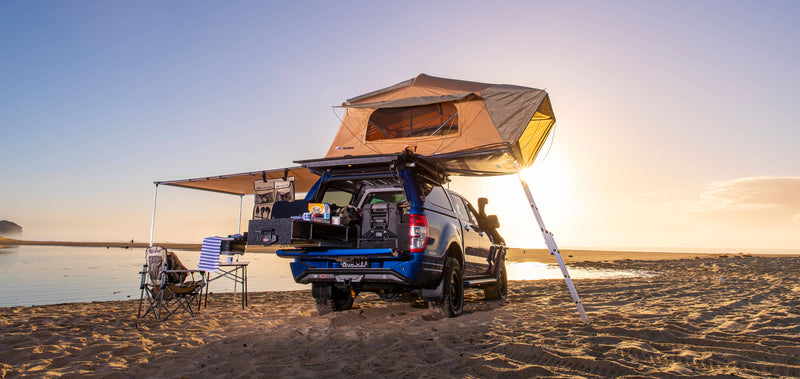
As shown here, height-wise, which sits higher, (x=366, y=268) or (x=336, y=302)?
(x=366, y=268)

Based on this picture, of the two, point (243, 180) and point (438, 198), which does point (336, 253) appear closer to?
point (438, 198)

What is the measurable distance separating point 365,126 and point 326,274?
122 inches

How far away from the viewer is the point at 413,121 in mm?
7824

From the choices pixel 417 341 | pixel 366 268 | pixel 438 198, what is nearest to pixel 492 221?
pixel 438 198

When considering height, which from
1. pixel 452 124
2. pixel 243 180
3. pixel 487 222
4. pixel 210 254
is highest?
pixel 452 124

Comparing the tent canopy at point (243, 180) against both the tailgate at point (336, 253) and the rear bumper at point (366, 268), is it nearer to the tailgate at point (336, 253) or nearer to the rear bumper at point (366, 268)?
the tailgate at point (336, 253)

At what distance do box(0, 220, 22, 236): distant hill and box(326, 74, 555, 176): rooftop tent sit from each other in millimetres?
181529

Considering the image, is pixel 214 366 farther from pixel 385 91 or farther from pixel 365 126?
pixel 385 91

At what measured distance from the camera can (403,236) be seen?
209 inches

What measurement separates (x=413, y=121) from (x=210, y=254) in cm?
384

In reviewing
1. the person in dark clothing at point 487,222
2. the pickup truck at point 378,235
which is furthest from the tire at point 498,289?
the pickup truck at point 378,235

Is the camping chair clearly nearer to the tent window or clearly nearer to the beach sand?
the beach sand

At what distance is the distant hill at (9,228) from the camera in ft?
475

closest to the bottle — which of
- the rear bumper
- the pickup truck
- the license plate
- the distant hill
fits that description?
the pickup truck
